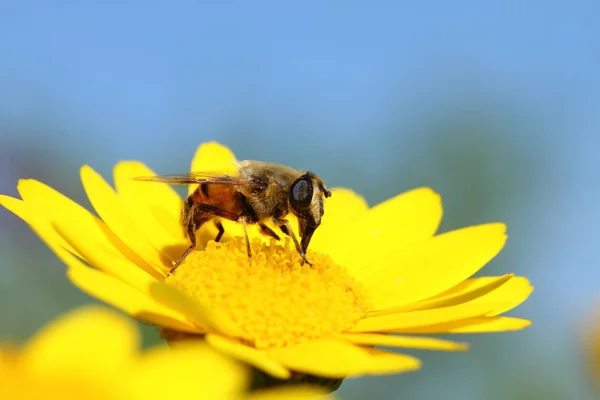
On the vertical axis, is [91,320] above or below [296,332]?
above

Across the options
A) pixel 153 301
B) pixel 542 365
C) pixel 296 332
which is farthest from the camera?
pixel 542 365

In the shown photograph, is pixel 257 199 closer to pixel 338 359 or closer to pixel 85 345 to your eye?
pixel 338 359

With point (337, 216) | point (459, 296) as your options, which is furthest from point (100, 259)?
point (337, 216)

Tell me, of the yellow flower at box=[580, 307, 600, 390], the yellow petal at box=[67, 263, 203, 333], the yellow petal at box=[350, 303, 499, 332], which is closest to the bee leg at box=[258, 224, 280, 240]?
the yellow petal at box=[350, 303, 499, 332]

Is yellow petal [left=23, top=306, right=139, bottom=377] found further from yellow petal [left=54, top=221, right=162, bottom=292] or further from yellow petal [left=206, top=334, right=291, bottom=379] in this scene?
yellow petal [left=54, top=221, right=162, bottom=292]

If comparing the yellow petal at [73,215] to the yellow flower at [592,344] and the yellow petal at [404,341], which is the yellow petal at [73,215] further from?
the yellow flower at [592,344]

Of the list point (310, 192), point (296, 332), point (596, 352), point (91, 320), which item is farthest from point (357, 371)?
point (596, 352)

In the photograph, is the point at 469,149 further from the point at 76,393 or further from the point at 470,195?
the point at 76,393
